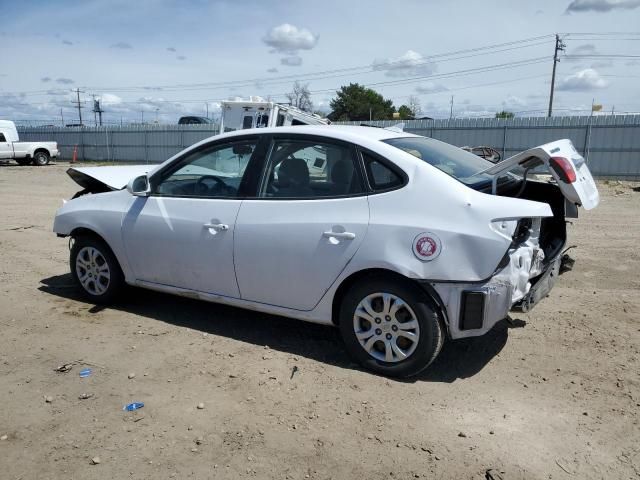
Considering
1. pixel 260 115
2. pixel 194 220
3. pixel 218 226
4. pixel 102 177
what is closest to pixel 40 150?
pixel 260 115

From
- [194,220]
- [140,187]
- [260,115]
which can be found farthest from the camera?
[260,115]

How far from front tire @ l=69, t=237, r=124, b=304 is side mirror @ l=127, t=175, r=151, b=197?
0.73m

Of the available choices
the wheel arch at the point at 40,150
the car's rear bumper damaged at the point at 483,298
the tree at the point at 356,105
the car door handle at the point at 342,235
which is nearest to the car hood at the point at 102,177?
the car door handle at the point at 342,235

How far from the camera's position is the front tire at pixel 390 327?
350 cm

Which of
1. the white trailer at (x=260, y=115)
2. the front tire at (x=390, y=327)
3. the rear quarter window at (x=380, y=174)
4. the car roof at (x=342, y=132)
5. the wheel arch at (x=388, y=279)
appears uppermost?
the white trailer at (x=260, y=115)

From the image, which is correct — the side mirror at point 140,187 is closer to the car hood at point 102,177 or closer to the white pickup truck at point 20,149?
the car hood at point 102,177

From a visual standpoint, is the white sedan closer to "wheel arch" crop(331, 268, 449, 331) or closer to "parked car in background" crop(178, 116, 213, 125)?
"wheel arch" crop(331, 268, 449, 331)

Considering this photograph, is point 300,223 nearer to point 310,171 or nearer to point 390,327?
point 310,171

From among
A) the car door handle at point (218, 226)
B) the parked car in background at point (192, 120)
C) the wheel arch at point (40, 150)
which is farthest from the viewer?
the parked car in background at point (192, 120)

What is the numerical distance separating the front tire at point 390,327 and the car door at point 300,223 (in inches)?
10.4

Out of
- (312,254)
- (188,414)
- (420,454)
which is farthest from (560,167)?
(188,414)

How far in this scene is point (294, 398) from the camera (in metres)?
3.49

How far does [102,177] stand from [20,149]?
26496mm

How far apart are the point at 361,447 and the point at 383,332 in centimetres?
88
